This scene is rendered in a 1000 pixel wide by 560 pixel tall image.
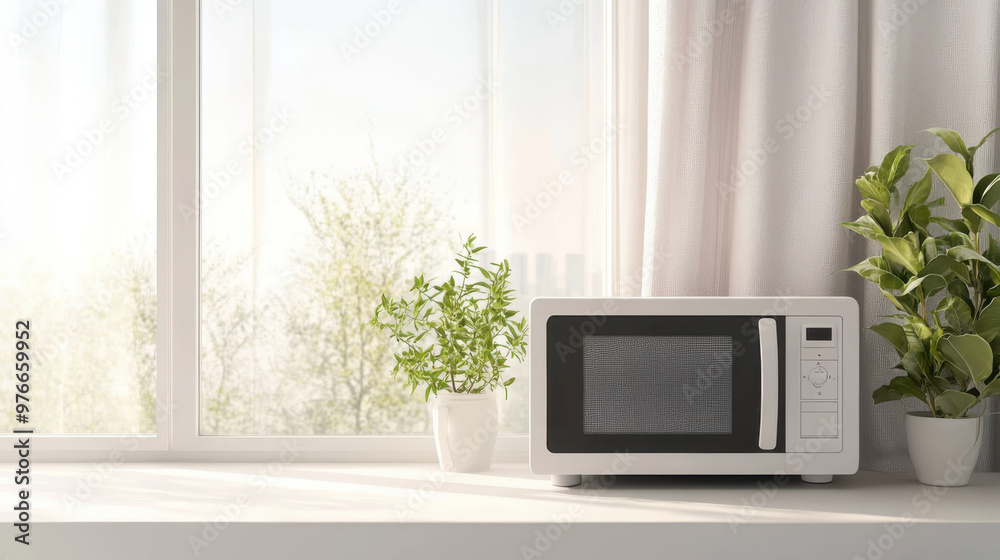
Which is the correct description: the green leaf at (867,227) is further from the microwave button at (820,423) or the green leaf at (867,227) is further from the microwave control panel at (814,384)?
the microwave button at (820,423)

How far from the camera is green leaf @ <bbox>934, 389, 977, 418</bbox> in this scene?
1051mm

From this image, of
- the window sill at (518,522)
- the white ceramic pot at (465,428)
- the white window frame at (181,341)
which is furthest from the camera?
the white window frame at (181,341)

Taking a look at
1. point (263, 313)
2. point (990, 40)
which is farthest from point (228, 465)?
point (990, 40)

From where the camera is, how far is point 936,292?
1.05 m

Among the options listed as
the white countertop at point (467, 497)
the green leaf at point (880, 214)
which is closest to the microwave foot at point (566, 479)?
the white countertop at point (467, 497)

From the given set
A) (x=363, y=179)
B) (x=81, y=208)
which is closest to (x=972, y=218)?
(x=363, y=179)

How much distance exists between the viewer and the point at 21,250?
133 centimetres

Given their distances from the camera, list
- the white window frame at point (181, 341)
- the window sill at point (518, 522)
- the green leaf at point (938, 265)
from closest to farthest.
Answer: the window sill at point (518, 522) < the green leaf at point (938, 265) < the white window frame at point (181, 341)

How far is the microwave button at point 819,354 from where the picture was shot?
1037mm

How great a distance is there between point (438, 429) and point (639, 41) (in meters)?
0.81

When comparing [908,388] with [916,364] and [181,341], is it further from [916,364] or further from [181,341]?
[181,341]

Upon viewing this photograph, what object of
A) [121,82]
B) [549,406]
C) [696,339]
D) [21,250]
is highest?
[121,82]

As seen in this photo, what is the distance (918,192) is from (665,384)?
0.51m

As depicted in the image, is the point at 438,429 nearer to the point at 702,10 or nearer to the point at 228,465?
the point at 228,465
